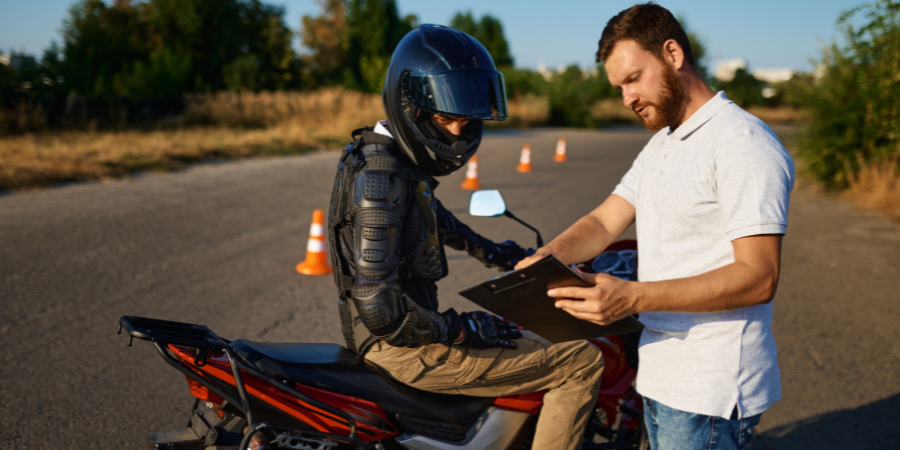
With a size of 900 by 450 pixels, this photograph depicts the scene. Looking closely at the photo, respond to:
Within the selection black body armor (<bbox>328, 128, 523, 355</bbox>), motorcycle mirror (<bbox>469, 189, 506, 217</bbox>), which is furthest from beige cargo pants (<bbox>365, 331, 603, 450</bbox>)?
motorcycle mirror (<bbox>469, 189, 506, 217</bbox>)

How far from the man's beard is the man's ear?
19 millimetres

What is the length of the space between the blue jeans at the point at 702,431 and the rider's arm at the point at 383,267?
800 millimetres

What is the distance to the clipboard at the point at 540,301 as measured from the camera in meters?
1.62

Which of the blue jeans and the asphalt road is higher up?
the blue jeans

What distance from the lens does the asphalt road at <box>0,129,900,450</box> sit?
335 centimetres

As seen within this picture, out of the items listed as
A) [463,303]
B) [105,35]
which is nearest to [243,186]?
[463,303]

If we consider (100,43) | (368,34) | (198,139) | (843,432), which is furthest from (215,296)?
(368,34)

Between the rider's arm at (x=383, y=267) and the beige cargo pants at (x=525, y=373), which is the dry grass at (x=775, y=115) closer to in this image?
the beige cargo pants at (x=525, y=373)

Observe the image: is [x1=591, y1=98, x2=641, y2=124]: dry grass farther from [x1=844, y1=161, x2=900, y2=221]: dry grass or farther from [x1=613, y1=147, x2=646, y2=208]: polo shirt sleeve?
[x1=613, y1=147, x2=646, y2=208]: polo shirt sleeve

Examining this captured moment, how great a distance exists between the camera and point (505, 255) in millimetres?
2678

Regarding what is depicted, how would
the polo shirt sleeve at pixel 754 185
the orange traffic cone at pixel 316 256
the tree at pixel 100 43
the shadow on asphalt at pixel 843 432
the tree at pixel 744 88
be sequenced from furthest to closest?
the tree at pixel 744 88 < the tree at pixel 100 43 < the orange traffic cone at pixel 316 256 < the shadow on asphalt at pixel 843 432 < the polo shirt sleeve at pixel 754 185

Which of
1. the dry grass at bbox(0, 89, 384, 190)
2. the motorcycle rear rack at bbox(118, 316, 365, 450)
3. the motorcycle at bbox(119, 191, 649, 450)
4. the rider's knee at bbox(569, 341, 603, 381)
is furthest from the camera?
the dry grass at bbox(0, 89, 384, 190)

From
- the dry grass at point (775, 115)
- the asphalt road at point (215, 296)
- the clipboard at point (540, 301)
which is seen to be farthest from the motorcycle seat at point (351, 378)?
the dry grass at point (775, 115)

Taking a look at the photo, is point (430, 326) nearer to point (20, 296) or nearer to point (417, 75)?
point (417, 75)
